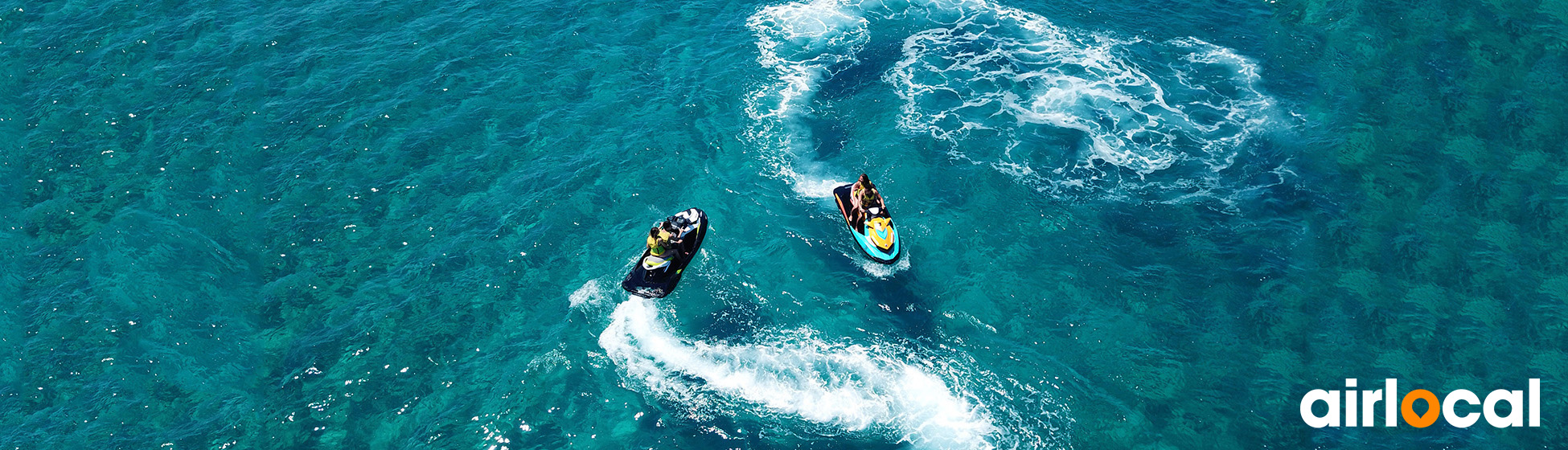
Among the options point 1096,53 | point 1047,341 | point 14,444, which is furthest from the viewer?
point 1096,53

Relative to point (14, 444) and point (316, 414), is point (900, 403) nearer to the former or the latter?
point (316, 414)

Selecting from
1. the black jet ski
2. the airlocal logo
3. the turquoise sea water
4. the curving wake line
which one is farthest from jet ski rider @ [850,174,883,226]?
the airlocal logo

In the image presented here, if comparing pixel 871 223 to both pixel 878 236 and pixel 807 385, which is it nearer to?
pixel 878 236

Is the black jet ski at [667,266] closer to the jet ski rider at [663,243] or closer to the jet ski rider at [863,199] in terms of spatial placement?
the jet ski rider at [663,243]

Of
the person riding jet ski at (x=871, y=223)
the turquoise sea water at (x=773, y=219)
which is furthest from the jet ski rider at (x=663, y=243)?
the person riding jet ski at (x=871, y=223)

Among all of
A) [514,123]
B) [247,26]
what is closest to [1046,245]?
[514,123]

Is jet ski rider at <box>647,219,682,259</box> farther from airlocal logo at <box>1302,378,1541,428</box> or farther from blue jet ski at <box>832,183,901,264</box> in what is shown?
airlocal logo at <box>1302,378,1541,428</box>

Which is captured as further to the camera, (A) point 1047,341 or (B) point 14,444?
(A) point 1047,341

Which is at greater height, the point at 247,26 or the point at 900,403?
the point at 247,26
